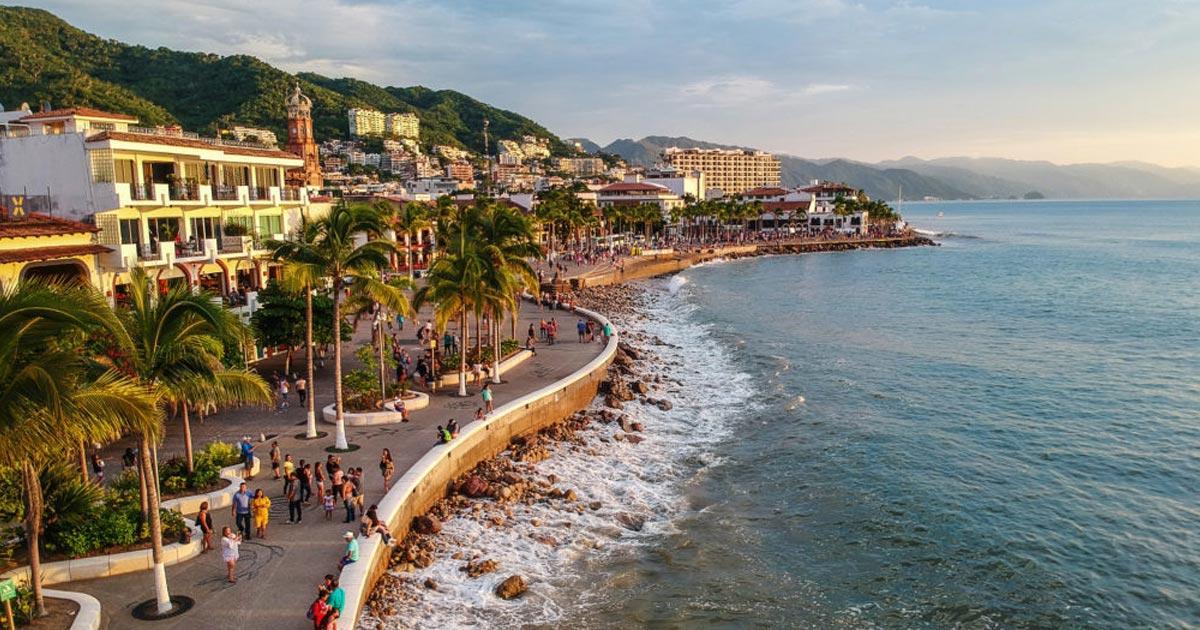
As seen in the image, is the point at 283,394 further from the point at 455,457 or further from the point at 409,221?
the point at 409,221

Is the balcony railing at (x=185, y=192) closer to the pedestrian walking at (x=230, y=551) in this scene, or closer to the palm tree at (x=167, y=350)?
the palm tree at (x=167, y=350)

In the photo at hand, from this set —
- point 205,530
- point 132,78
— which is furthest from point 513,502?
point 132,78

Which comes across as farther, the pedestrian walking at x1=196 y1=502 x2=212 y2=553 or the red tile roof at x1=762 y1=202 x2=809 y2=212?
the red tile roof at x1=762 y1=202 x2=809 y2=212

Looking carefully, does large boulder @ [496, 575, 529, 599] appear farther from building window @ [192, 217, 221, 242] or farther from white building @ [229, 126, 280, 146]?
white building @ [229, 126, 280, 146]

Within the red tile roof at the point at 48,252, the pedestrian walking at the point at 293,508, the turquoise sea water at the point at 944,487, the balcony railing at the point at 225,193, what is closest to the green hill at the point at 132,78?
the balcony railing at the point at 225,193

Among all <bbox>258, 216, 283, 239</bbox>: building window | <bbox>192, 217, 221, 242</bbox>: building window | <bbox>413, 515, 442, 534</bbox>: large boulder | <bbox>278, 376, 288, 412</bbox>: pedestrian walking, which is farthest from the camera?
<bbox>258, 216, 283, 239</bbox>: building window

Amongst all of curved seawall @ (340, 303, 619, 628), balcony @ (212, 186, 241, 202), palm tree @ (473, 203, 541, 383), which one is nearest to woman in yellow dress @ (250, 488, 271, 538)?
curved seawall @ (340, 303, 619, 628)
